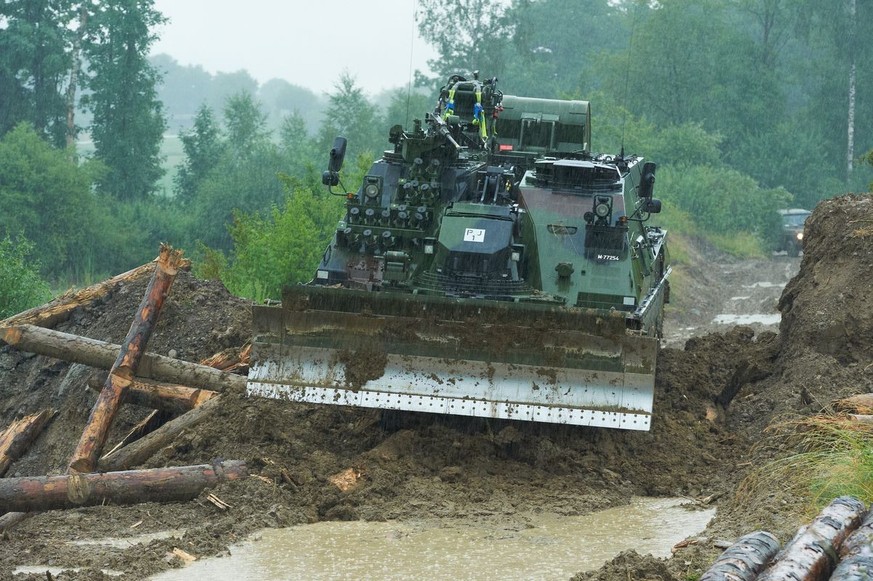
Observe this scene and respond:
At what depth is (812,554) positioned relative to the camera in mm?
7059

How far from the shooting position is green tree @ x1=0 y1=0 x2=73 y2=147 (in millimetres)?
50875

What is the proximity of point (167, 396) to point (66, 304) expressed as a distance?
3788mm

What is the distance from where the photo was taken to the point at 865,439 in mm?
9812

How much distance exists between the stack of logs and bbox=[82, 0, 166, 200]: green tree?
38.5 m

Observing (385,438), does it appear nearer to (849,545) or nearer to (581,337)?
(581,337)

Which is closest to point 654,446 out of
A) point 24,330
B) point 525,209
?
point 525,209

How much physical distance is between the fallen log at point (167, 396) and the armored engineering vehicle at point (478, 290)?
5.47ft

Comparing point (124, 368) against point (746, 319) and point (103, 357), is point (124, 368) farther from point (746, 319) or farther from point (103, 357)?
point (746, 319)

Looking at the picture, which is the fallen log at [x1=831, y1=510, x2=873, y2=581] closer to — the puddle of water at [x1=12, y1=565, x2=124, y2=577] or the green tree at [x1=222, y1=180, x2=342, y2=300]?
the puddle of water at [x1=12, y1=565, x2=124, y2=577]

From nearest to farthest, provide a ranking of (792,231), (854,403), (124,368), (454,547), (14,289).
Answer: (454,547) → (854,403) → (124,368) → (14,289) → (792,231)

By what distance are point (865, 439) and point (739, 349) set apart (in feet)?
24.3

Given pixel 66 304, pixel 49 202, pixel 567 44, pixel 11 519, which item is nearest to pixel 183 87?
pixel 567 44

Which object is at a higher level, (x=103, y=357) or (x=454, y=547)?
(x=103, y=357)

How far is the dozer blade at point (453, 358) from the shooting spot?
37.4ft
